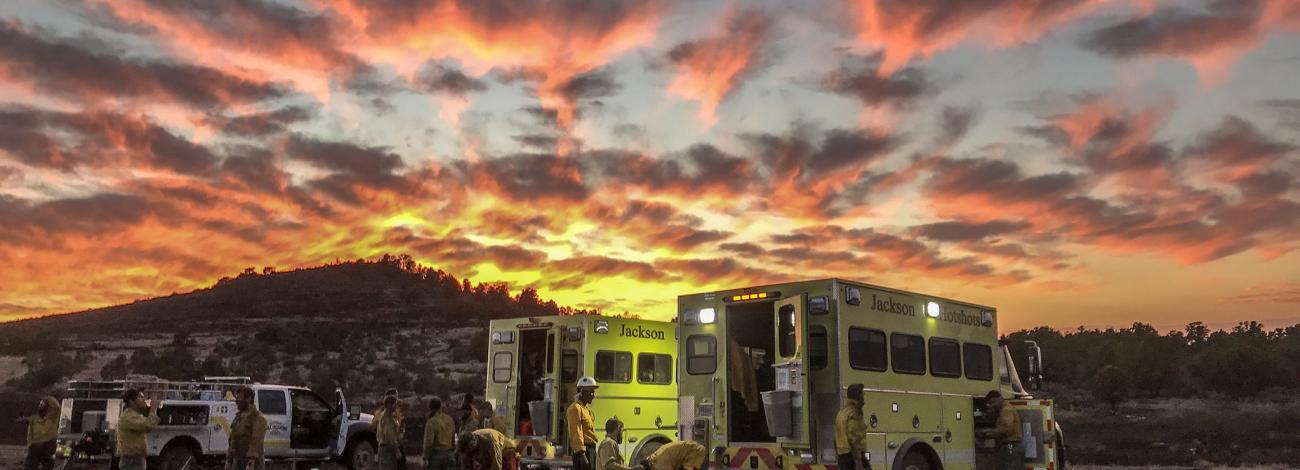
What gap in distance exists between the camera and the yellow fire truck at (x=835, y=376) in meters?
13.7

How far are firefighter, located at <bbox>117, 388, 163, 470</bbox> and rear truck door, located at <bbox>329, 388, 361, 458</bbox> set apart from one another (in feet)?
29.3

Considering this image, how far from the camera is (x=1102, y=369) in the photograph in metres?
70.1

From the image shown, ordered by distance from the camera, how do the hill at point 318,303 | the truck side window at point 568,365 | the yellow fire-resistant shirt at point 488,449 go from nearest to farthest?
the yellow fire-resistant shirt at point 488,449
the truck side window at point 568,365
the hill at point 318,303

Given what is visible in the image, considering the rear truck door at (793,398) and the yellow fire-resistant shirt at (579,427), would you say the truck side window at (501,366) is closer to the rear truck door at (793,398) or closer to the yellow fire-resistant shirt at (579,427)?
the yellow fire-resistant shirt at (579,427)

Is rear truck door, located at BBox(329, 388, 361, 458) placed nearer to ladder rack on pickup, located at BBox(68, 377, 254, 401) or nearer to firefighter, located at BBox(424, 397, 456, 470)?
ladder rack on pickup, located at BBox(68, 377, 254, 401)

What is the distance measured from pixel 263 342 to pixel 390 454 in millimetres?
61409

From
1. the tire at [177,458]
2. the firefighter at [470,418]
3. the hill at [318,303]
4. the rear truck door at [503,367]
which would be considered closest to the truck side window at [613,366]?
the rear truck door at [503,367]

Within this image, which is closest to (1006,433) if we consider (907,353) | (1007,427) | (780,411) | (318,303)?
(1007,427)

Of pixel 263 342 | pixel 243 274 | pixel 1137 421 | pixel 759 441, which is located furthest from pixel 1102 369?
pixel 243 274

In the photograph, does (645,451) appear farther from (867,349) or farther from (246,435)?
(246,435)

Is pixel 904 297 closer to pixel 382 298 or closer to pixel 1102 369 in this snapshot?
pixel 1102 369

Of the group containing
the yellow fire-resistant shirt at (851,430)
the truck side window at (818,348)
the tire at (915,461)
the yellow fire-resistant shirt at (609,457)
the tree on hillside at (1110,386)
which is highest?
the tree on hillside at (1110,386)

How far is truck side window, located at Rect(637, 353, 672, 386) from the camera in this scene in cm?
2017

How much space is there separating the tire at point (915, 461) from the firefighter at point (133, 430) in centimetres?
998
